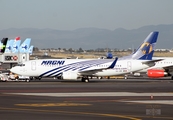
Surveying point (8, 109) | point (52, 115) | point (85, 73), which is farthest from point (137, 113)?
point (85, 73)

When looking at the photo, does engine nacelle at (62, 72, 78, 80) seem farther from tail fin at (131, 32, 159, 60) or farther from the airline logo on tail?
the airline logo on tail

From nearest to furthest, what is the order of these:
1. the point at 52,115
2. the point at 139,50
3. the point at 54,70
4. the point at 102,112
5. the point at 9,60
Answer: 1. the point at 52,115
2. the point at 102,112
3. the point at 54,70
4. the point at 139,50
5. the point at 9,60

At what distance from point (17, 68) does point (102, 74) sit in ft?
43.5

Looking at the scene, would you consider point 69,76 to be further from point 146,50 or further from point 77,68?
point 146,50

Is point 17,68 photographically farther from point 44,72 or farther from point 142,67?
point 142,67

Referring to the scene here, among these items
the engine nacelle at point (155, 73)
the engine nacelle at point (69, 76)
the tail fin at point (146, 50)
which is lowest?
the engine nacelle at point (69, 76)

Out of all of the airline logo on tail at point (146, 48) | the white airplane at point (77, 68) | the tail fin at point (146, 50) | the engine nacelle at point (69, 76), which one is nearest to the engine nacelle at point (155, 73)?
the tail fin at point (146, 50)

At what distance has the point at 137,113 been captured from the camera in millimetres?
27719

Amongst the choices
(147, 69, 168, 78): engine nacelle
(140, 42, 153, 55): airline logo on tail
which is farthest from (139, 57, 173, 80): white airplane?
(140, 42, 153, 55): airline logo on tail

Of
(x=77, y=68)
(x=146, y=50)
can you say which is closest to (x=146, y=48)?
(x=146, y=50)

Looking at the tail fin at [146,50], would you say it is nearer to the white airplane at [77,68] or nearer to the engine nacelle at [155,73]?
the white airplane at [77,68]

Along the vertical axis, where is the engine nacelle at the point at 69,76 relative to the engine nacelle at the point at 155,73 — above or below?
below

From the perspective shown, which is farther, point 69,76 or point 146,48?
point 146,48

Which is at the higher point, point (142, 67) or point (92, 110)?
point (142, 67)
